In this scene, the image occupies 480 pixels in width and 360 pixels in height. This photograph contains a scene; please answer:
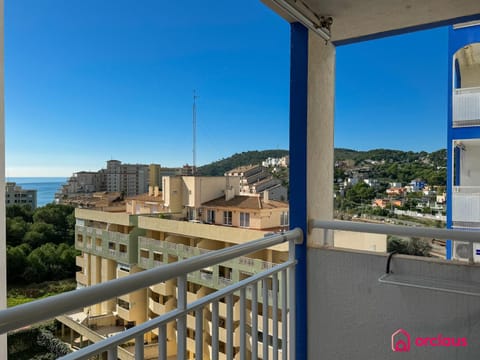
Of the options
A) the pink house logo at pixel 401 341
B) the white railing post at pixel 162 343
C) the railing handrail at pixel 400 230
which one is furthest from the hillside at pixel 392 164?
the white railing post at pixel 162 343

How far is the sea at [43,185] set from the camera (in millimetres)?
1275

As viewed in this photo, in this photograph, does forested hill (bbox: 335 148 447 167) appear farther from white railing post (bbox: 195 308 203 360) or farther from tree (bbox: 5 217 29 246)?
tree (bbox: 5 217 29 246)

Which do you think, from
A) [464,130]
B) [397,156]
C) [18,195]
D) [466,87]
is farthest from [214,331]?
[466,87]

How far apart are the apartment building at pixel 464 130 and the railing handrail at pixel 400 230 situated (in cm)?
52

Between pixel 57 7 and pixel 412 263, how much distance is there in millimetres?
2134

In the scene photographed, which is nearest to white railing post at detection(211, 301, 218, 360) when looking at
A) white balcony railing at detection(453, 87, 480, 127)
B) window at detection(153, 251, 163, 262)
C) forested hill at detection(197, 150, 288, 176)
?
window at detection(153, 251, 163, 262)

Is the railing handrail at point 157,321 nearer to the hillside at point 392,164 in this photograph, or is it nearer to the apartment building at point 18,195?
the apartment building at point 18,195

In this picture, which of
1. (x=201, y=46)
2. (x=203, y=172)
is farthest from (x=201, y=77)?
(x=203, y=172)

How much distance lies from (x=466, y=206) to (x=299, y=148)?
1.08m

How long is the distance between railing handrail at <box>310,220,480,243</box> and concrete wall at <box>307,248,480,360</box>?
0.14 metres

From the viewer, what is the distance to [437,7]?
1.79 m

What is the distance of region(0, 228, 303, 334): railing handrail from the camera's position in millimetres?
706

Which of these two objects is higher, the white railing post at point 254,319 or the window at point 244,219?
the window at point 244,219

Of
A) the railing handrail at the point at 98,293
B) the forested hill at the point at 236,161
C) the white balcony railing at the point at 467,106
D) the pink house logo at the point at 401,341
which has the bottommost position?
the pink house logo at the point at 401,341
